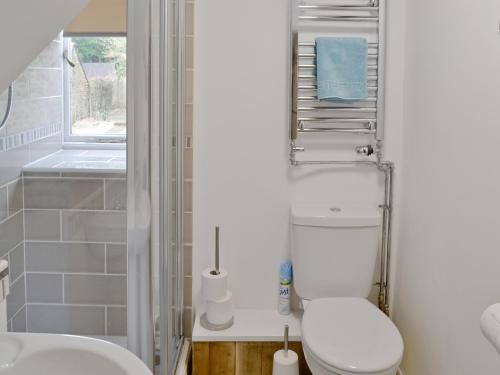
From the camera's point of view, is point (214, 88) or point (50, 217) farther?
point (214, 88)

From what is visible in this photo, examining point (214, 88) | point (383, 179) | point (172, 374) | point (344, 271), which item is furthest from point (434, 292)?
point (214, 88)

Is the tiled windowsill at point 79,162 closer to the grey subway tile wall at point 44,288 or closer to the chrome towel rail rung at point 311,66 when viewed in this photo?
the grey subway tile wall at point 44,288

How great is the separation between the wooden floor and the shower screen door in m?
0.20

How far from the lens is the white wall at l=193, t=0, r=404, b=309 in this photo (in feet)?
8.60

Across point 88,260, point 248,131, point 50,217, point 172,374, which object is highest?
point 248,131

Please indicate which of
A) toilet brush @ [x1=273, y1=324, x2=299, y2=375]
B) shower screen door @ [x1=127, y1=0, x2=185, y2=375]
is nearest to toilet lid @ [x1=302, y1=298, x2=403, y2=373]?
toilet brush @ [x1=273, y1=324, x2=299, y2=375]

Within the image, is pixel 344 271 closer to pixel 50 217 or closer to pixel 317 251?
pixel 317 251

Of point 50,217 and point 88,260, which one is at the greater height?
point 50,217

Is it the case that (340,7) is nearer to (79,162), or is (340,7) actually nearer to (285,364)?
(79,162)

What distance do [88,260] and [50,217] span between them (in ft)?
0.78

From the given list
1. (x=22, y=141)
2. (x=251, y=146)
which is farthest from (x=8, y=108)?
(x=251, y=146)

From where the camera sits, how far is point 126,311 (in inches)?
67.9

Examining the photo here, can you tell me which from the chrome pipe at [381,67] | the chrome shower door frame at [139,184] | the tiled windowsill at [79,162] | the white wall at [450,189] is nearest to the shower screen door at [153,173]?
the chrome shower door frame at [139,184]

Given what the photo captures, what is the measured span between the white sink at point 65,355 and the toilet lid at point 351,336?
3.60 ft
